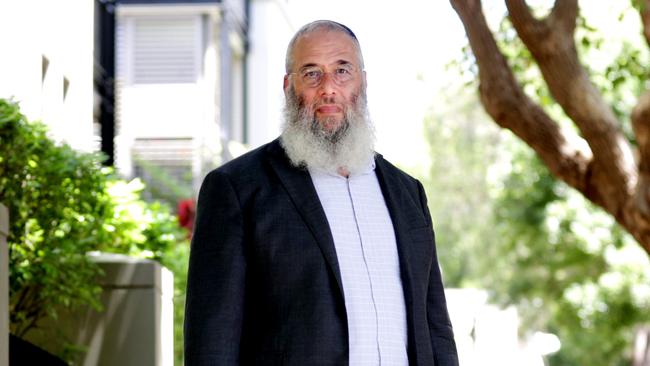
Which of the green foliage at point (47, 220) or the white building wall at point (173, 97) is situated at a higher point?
the white building wall at point (173, 97)

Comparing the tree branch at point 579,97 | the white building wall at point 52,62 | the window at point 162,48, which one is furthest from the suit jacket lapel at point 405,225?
the window at point 162,48

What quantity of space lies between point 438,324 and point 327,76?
886 mm

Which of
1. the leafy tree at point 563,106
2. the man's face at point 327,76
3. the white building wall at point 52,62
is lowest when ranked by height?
the man's face at point 327,76

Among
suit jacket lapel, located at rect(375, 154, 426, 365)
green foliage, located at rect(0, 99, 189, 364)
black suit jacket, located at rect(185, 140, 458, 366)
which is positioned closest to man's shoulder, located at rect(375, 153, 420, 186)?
suit jacket lapel, located at rect(375, 154, 426, 365)

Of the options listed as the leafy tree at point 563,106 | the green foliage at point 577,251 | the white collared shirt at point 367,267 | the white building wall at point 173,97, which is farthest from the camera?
the green foliage at point 577,251

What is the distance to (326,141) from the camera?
5.09 meters

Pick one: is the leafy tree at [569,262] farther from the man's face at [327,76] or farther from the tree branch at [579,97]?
the man's face at [327,76]

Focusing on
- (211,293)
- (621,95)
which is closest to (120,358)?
(211,293)

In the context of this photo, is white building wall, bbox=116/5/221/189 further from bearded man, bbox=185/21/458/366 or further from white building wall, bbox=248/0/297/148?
bearded man, bbox=185/21/458/366

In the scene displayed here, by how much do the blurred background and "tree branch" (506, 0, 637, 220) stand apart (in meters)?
0.77

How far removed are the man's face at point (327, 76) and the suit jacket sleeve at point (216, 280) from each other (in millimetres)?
397

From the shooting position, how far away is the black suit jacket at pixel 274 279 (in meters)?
4.71

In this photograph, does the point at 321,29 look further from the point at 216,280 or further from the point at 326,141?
the point at 216,280

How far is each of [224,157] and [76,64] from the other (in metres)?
10.3
